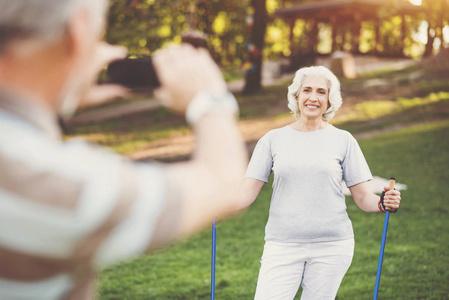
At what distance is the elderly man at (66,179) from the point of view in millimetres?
736

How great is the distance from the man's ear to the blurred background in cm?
32

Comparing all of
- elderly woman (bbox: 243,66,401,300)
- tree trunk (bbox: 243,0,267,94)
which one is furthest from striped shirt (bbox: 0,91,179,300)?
tree trunk (bbox: 243,0,267,94)

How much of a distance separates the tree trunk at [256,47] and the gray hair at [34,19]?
17493 millimetres

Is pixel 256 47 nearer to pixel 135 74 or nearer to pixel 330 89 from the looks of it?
pixel 330 89

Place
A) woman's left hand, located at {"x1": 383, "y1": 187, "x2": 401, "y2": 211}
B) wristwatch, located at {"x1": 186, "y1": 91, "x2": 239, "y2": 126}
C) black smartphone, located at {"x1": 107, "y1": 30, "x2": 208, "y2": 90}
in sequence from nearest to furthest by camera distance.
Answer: wristwatch, located at {"x1": 186, "y1": 91, "x2": 239, "y2": 126}
black smartphone, located at {"x1": 107, "y1": 30, "x2": 208, "y2": 90}
woman's left hand, located at {"x1": 383, "y1": 187, "x2": 401, "y2": 211}

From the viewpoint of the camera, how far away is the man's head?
2.53 ft

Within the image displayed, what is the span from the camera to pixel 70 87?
852mm

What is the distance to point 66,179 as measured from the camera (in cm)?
74

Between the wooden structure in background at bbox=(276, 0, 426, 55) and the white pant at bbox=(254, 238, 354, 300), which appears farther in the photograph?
the wooden structure in background at bbox=(276, 0, 426, 55)

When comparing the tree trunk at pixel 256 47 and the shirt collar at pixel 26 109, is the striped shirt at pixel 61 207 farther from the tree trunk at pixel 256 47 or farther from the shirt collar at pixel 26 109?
the tree trunk at pixel 256 47

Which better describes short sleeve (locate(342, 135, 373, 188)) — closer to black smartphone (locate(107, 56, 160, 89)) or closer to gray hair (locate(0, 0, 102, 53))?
black smartphone (locate(107, 56, 160, 89))

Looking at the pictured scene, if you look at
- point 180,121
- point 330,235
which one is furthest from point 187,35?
point 180,121

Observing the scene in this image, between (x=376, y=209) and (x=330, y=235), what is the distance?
30 cm

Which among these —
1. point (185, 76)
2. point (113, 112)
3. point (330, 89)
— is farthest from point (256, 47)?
point (185, 76)
